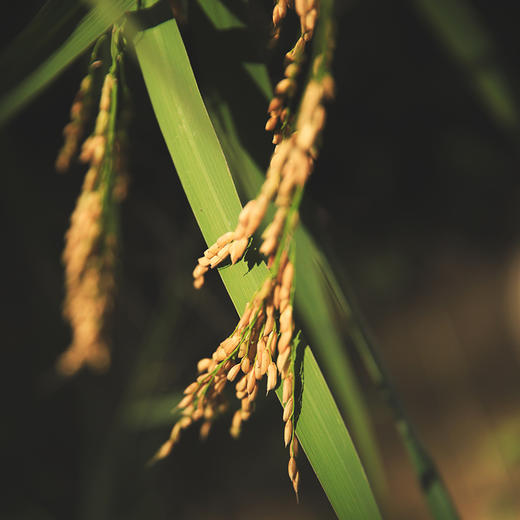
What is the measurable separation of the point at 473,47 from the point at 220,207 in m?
0.28

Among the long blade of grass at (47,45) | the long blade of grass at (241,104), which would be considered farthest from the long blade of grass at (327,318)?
the long blade of grass at (47,45)

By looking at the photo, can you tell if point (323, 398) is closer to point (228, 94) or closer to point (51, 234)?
point (228, 94)

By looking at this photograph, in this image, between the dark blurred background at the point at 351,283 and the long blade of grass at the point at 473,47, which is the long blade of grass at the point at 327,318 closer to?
the dark blurred background at the point at 351,283

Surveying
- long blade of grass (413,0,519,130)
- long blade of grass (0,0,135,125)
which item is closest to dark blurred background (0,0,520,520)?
long blade of grass (413,0,519,130)

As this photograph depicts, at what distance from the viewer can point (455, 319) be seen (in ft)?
9.07

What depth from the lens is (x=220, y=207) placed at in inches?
15.9

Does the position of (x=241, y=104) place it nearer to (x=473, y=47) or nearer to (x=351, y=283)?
(x=473, y=47)

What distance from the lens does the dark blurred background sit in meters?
1.22

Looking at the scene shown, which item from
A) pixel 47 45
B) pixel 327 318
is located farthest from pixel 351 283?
pixel 47 45

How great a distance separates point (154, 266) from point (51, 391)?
717 millimetres

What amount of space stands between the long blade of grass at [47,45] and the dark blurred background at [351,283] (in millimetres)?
Result: 116

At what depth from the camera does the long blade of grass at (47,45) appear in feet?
1.25

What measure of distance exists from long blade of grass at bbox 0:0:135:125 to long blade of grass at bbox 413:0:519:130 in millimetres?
282

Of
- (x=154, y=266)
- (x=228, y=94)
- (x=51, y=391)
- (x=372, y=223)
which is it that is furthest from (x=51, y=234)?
(x=372, y=223)
